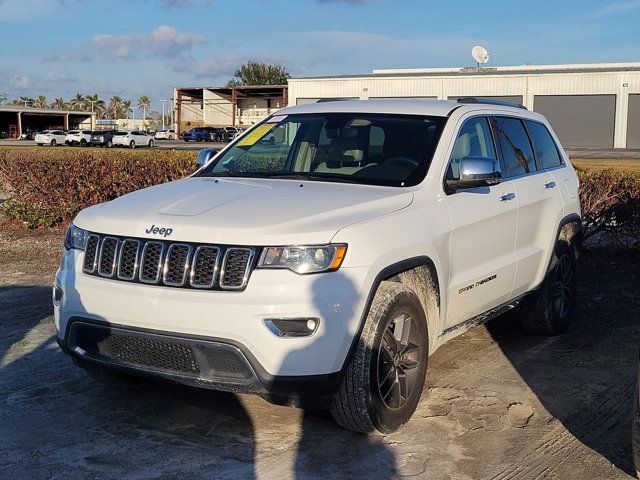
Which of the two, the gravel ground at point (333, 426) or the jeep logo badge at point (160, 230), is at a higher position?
the jeep logo badge at point (160, 230)

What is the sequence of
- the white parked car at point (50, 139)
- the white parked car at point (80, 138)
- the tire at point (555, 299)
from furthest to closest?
1. the white parked car at point (50, 139)
2. the white parked car at point (80, 138)
3. the tire at point (555, 299)

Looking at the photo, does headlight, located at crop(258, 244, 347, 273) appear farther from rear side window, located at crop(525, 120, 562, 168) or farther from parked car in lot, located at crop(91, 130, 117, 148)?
parked car in lot, located at crop(91, 130, 117, 148)

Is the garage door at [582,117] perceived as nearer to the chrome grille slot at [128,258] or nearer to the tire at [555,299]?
the tire at [555,299]

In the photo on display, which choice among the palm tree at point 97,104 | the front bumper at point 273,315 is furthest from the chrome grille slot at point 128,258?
the palm tree at point 97,104

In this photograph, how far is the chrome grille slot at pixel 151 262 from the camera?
13.2ft

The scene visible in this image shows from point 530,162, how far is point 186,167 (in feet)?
21.8

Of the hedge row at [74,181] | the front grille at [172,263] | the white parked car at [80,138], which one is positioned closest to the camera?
the front grille at [172,263]

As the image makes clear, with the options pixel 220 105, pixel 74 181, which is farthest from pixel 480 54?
pixel 220 105

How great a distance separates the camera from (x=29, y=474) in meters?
3.87

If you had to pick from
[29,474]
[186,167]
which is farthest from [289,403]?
[186,167]

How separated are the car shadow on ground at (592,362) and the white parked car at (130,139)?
5407 cm

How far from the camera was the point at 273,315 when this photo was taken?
12.4ft

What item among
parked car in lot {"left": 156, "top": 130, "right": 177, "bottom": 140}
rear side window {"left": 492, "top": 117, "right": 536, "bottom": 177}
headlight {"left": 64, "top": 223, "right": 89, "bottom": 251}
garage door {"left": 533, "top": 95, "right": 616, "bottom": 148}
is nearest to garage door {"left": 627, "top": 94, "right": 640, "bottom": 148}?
garage door {"left": 533, "top": 95, "right": 616, "bottom": 148}

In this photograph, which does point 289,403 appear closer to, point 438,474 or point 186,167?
point 438,474
